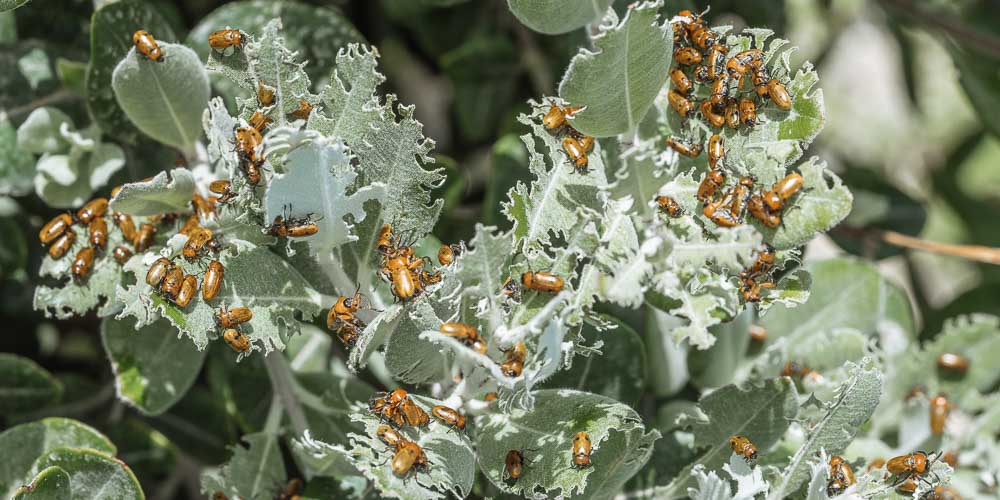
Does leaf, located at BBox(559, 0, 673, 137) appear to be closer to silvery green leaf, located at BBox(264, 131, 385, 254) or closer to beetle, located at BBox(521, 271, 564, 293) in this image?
beetle, located at BBox(521, 271, 564, 293)

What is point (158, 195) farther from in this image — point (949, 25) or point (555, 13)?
point (949, 25)

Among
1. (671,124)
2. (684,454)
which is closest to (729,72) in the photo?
(671,124)

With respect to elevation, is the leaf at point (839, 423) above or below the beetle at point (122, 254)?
below

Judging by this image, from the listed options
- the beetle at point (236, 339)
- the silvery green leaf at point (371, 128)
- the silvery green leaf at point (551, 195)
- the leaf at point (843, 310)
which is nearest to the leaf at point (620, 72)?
the silvery green leaf at point (551, 195)

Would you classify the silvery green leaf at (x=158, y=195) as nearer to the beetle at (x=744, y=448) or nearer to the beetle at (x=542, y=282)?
the beetle at (x=542, y=282)

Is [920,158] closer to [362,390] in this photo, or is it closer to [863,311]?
[863,311]

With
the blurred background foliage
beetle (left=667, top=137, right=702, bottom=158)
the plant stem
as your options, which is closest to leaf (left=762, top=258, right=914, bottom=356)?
the blurred background foliage
